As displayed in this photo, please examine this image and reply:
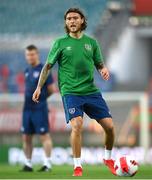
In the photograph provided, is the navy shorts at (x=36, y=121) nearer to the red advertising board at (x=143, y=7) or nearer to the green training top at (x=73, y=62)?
the green training top at (x=73, y=62)

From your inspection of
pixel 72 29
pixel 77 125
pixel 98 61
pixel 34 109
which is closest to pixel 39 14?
pixel 34 109

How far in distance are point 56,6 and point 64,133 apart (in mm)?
8504

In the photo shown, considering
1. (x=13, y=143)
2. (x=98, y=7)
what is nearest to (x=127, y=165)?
(x=13, y=143)

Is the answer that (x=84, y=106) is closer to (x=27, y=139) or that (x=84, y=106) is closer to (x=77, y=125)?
(x=77, y=125)

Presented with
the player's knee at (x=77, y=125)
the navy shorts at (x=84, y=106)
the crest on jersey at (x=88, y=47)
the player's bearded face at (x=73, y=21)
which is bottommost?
the player's knee at (x=77, y=125)

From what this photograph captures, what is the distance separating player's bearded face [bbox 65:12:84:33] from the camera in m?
8.50

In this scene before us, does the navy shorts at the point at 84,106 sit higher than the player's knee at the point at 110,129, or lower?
higher

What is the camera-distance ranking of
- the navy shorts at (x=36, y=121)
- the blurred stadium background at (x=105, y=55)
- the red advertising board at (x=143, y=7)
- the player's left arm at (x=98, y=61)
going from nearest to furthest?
the player's left arm at (x=98, y=61) → the navy shorts at (x=36, y=121) → the blurred stadium background at (x=105, y=55) → the red advertising board at (x=143, y=7)

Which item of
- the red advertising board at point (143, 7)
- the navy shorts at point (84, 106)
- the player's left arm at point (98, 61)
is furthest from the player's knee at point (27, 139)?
the red advertising board at point (143, 7)

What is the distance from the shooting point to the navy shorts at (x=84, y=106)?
28.1ft

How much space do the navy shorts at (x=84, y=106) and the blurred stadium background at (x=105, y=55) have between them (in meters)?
8.43

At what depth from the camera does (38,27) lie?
81.7 ft

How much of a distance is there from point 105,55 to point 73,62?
623 inches

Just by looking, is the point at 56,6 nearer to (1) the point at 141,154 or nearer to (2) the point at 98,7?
(2) the point at 98,7
